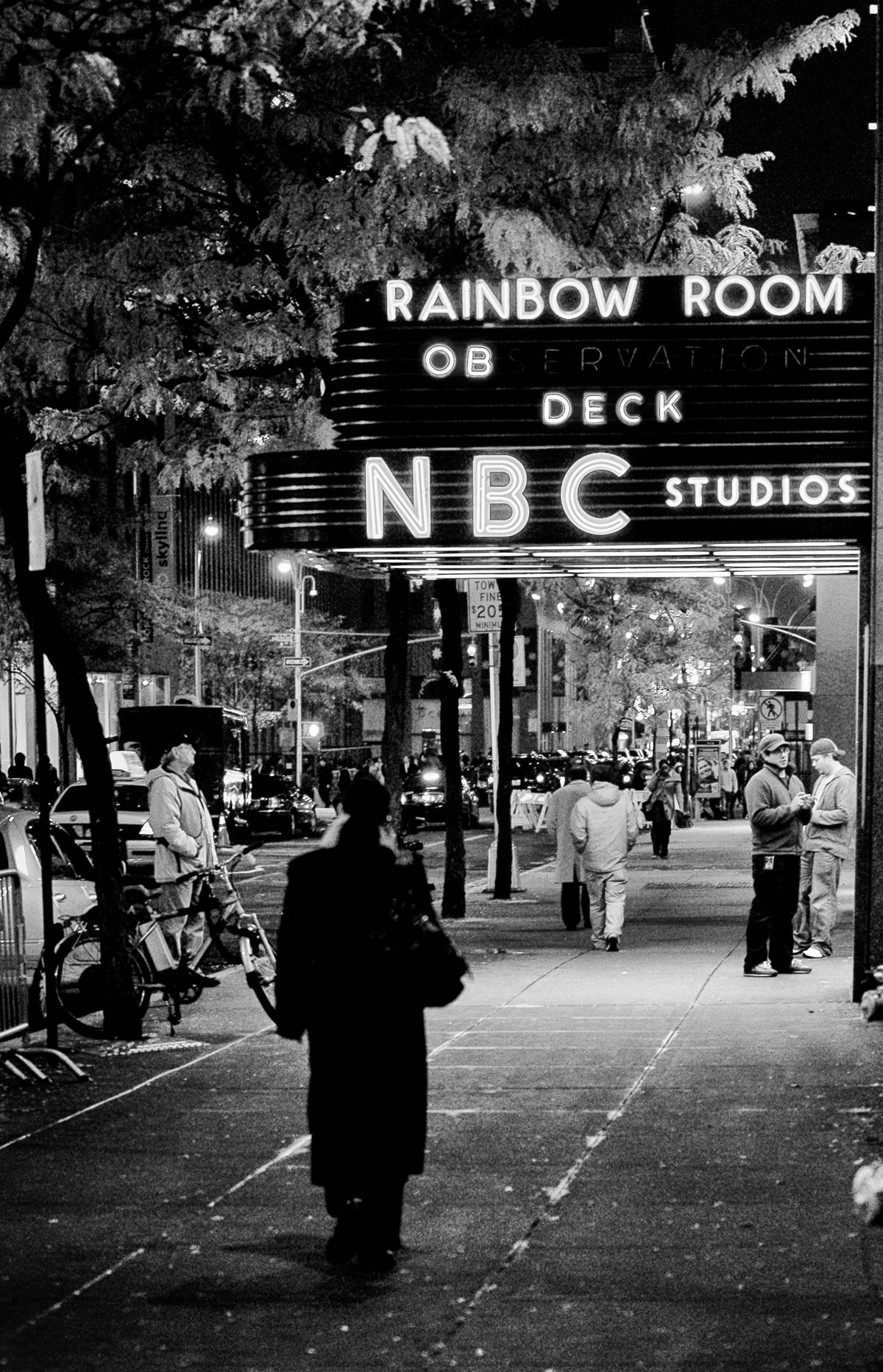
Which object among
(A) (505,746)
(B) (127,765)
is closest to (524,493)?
(A) (505,746)

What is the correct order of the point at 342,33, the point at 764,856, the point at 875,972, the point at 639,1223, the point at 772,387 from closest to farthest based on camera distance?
the point at 875,972 < the point at 639,1223 < the point at 342,33 < the point at 772,387 < the point at 764,856

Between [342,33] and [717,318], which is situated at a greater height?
[342,33]

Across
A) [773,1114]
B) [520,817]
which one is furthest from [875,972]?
[520,817]

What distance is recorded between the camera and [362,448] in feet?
49.1

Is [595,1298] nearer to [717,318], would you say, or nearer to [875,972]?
[875,972]

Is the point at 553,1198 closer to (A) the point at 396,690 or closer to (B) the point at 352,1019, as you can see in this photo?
(B) the point at 352,1019

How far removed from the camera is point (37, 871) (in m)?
16.7

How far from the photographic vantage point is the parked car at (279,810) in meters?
48.2

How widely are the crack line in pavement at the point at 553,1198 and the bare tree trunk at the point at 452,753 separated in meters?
10.4

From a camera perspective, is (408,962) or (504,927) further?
(504,927)

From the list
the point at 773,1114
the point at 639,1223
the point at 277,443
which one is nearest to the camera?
the point at 639,1223

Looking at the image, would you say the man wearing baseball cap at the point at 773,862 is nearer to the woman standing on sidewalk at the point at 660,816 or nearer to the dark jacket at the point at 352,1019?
the dark jacket at the point at 352,1019

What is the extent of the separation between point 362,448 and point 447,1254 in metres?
8.38

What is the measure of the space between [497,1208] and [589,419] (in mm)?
7730
